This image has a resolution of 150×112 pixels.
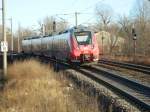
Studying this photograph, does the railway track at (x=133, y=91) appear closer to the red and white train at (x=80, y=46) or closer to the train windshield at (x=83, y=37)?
the red and white train at (x=80, y=46)

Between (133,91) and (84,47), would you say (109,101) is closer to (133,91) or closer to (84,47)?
(133,91)

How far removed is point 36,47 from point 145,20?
32.8 m

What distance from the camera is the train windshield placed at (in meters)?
33.3

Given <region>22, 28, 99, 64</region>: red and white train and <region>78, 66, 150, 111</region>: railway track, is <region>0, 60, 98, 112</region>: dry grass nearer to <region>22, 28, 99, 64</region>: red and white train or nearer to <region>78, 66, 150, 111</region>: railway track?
<region>78, 66, 150, 111</region>: railway track

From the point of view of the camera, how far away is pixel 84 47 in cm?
3316

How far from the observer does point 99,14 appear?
127m

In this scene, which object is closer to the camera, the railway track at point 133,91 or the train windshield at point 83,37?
the railway track at point 133,91

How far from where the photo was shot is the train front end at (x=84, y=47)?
32875 mm

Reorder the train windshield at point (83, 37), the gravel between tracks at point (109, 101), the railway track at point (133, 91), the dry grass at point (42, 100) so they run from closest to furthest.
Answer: the dry grass at point (42, 100) → the gravel between tracks at point (109, 101) → the railway track at point (133, 91) → the train windshield at point (83, 37)

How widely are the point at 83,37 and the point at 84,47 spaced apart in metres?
0.85

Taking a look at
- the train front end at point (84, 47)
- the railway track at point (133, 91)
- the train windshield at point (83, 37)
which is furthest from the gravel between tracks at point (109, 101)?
the train windshield at point (83, 37)

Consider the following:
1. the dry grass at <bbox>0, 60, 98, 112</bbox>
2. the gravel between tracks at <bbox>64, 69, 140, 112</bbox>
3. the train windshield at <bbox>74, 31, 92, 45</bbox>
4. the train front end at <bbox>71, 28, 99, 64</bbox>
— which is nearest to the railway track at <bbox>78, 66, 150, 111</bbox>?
the gravel between tracks at <bbox>64, 69, 140, 112</bbox>

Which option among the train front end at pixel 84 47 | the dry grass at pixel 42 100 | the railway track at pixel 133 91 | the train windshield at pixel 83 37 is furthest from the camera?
the train windshield at pixel 83 37

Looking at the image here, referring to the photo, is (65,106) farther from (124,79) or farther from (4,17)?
(4,17)
